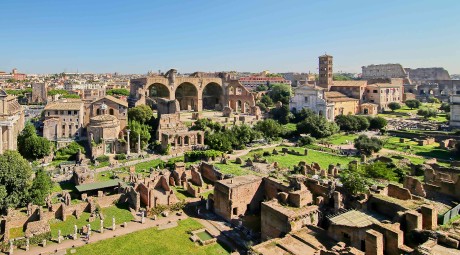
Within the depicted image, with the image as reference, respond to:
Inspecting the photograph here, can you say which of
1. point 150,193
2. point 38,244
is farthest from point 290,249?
point 38,244

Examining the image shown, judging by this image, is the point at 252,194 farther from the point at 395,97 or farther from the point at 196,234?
the point at 395,97

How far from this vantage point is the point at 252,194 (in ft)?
87.8

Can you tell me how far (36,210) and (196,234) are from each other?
10921mm

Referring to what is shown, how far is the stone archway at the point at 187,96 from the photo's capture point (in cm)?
7219

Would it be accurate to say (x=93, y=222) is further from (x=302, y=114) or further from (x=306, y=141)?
(x=302, y=114)

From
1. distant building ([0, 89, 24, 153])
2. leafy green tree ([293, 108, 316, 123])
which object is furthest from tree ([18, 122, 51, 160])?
leafy green tree ([293, 108, 316, 123])

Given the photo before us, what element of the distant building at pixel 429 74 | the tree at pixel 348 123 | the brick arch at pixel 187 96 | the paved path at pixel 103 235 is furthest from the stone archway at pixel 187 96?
the distant building at pixel 429 74

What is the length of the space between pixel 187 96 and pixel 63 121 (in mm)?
30961

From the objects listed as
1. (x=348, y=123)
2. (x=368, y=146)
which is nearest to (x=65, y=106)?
(x=368, y=146)

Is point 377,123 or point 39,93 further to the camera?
point 39,93

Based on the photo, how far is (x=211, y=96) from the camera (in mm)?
78062

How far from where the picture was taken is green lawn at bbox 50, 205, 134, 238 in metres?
23.9

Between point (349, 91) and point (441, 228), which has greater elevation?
point (349, 91)

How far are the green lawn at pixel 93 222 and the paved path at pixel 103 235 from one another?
36.4 inches
